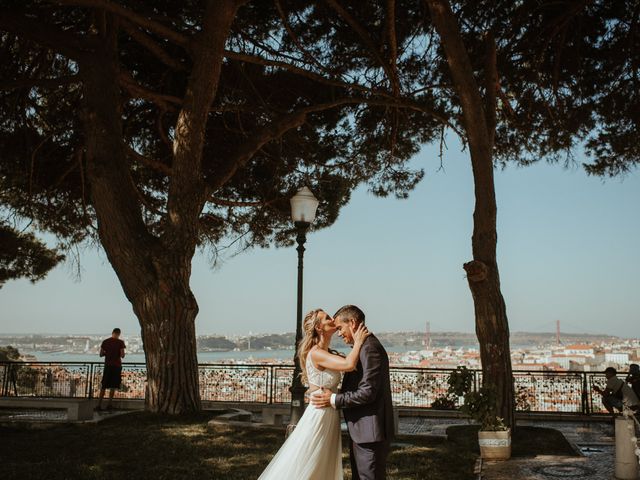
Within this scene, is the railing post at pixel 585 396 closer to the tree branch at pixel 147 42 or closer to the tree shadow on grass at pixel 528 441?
the tree shadow on grass at pixel 528 441

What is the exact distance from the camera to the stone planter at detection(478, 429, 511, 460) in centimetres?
796

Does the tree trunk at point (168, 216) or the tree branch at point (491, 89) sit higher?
the tree branch at point (491, 89)

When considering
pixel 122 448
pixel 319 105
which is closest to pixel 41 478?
pixel 122 448

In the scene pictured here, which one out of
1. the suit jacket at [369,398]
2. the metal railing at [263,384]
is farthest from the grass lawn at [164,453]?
the metal railing at [263,384]

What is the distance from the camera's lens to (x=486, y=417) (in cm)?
817

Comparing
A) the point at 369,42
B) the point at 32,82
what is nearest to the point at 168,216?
the point at 32,82

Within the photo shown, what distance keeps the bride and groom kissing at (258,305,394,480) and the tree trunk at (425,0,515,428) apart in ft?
16.8

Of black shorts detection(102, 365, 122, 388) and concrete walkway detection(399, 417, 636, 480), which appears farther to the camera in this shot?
black shorts detection(102, 365, 122, 388)

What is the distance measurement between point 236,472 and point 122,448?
187 centimetres

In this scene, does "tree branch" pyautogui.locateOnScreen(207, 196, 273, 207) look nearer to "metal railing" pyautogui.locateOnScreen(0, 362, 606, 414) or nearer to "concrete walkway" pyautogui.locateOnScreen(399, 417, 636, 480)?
"metal railing" pyautogui.locateOnScreen(0, 362, 606, 414)

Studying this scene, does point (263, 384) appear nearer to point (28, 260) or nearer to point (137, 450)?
point (28, 260)

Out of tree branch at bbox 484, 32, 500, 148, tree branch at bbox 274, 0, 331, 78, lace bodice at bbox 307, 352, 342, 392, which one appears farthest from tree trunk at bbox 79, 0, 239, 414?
lace bodice at bbox 307, 352, 342, 392

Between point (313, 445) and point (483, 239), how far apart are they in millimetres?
5941

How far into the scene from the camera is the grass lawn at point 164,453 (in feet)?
22.1
